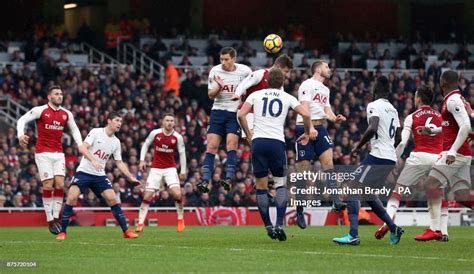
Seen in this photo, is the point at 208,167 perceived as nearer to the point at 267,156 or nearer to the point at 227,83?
the point at 227,83

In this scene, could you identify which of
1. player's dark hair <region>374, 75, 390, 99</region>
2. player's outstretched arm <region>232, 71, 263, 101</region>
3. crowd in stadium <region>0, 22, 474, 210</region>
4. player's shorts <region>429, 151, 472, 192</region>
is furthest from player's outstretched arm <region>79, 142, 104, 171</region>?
crowd in stadium <region>0, 22, 474, 210</region>

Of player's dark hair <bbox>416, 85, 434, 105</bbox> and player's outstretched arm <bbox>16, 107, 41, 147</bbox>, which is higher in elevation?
player's dark hair <bbox>416, 85, 434, 105</bbox>

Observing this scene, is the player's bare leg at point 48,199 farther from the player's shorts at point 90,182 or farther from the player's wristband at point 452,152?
the player's wristband at point 452,152

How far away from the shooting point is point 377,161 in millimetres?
16109

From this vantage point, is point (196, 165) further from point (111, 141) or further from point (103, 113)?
point (111, 141)

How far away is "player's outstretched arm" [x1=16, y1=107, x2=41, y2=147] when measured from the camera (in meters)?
18.7

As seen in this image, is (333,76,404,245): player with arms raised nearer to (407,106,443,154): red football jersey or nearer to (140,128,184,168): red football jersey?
(407,106,443,154): red football jersey

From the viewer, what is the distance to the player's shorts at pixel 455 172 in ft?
53.9

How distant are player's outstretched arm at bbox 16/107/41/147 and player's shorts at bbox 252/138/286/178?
4.44m

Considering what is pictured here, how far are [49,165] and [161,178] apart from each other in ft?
12.4

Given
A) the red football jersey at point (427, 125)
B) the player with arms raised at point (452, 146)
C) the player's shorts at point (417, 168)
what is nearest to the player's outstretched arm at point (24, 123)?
the player's shorts at point (417, 168)

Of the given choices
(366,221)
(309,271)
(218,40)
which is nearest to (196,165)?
(366,221)

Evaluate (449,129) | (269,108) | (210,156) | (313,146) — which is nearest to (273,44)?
(313,146)

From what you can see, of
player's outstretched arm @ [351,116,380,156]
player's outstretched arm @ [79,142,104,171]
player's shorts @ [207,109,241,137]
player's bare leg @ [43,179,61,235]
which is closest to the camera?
player's outstretched arm @ [351,116,380,156]
